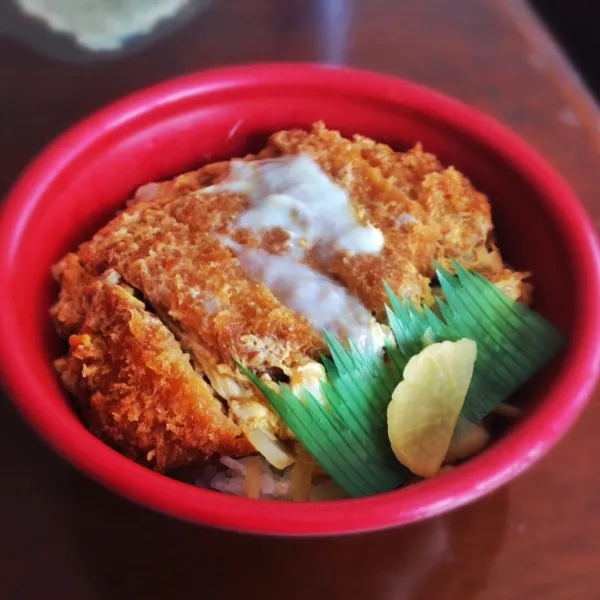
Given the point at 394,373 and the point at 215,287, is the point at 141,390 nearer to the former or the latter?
the point at 215,287

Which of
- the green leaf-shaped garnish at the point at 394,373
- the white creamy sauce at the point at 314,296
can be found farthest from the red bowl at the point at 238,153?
the white creamy sauce at the point at 314,296

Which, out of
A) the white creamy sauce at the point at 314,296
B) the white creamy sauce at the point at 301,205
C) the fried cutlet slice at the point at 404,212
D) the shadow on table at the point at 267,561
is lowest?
the shadow on table at the point at 267,561

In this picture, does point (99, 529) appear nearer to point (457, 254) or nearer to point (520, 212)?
point (457, 254)

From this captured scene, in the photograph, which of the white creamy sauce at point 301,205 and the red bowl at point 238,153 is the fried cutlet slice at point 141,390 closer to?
the red bowl at point 238,153

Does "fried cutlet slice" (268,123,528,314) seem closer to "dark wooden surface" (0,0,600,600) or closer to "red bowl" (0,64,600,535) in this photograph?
"red bowl" (0,64,600,535)

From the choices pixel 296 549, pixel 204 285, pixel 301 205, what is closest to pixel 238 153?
pixel 301 205

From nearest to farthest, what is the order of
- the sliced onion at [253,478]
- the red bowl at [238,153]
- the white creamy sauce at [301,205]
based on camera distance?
the red bowl at [238,153], the sliced onion at [253,478], the white creamy sauce at [301,205]
